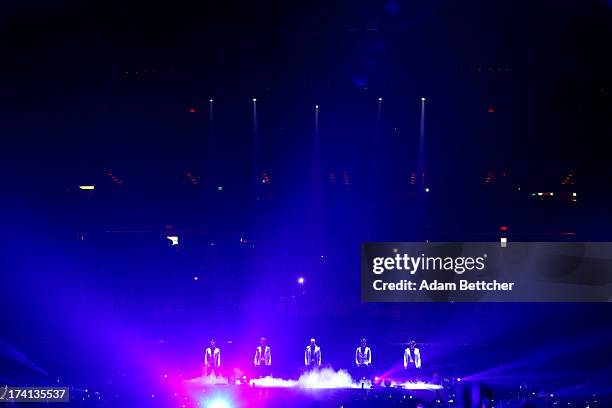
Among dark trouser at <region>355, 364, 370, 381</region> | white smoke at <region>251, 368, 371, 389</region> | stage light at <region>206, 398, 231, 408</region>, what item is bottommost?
stage light at <region>206, 398, 231, 408</region>

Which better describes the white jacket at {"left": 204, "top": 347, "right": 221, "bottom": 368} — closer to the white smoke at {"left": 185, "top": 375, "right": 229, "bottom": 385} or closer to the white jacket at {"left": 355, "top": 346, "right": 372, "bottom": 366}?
the white smoke at {"left": 185, "top": 375, "right": 229, "bottom": 385}

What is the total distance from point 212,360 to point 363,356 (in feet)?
8.32

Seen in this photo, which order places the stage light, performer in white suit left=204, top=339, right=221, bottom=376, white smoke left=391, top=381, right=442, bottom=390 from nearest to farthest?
the stage light, white smoke left=391, top=381, right=442, bottom=390, performer in white suit left=204, top=339, right=221, bottom=376

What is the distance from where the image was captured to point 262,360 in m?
11.4

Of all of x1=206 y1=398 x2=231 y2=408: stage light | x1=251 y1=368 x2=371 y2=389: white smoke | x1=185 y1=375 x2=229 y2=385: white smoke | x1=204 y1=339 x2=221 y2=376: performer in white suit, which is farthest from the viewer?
x1=204 y1=339 x2=221 y2=376: performer in white suit

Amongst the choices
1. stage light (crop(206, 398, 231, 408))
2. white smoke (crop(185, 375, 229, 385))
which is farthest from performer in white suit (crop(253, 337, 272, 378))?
stage light (crop(206, 398, 231, 408))

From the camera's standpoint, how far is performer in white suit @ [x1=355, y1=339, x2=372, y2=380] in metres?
11.2

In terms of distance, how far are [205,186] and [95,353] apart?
3.72 meters

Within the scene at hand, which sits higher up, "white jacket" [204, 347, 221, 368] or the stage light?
"white jacket" [204, 347, 221, 368]

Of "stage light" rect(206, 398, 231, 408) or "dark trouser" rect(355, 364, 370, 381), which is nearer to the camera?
"stage light" rect(206, 398, 231, 408)

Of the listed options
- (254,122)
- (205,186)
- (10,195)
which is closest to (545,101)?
(254,122)

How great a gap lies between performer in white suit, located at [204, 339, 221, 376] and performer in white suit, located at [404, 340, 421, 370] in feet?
10.3

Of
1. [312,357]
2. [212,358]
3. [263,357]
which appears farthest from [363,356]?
[212,358]

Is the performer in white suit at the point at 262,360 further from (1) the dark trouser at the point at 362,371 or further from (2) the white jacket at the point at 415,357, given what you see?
(2) the white jacket at the point at 415,357
